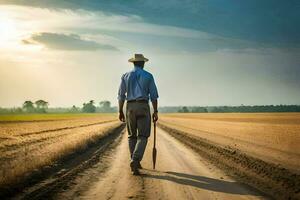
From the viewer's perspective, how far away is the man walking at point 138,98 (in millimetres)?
10000

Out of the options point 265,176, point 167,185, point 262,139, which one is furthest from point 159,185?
point 262,139

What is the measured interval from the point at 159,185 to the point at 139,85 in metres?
2.80

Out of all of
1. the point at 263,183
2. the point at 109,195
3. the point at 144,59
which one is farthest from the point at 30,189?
the point at 263,183

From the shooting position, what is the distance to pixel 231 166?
39.0ft

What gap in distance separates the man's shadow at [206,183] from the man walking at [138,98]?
3.07ft

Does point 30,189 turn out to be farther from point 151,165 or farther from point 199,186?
point 151,165

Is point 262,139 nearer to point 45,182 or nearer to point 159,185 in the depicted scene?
point 159,185

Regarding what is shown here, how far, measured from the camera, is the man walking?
10.0 metres

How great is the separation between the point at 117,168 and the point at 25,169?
7.74 feet

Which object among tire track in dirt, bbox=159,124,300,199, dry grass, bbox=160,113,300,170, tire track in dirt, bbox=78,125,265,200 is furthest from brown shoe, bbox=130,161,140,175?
dry grass, bbox=160,113,300,170

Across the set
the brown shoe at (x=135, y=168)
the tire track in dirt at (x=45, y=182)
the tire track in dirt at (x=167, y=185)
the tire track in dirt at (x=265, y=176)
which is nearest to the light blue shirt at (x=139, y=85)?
the brown shoe at (x=135, y=168)

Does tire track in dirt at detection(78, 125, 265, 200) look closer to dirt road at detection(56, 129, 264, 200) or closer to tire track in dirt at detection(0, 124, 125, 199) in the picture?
dirt road at detection(56, 129, 264, 200)

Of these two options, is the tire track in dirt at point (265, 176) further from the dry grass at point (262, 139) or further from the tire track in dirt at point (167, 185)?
the dry grass at point (262, 139)

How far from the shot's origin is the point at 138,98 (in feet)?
32.9
